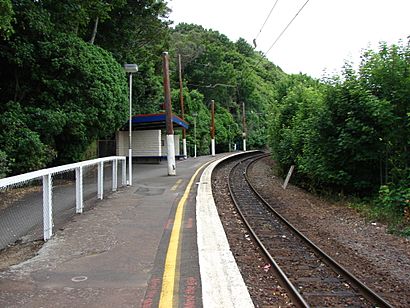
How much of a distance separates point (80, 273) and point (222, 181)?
1589 cm

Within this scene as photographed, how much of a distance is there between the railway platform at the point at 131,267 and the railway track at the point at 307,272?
2.98 ft

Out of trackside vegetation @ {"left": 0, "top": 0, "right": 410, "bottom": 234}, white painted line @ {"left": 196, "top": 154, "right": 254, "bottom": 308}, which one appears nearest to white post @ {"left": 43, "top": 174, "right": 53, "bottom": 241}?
white painted line @ {"left": 196, "top": 154, "right": 254, "bottom": 308}

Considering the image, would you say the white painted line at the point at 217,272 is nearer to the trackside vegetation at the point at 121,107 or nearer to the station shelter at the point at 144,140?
the trackside vegetation at the point at 121,107

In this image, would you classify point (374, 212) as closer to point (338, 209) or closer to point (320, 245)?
point (338, 209)

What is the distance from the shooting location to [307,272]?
21.2 feet

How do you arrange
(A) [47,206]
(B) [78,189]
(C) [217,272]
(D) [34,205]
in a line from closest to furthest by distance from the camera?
(C) [217,272]
(A) [47,206]
(D) [34,205]
(B) [78,189]

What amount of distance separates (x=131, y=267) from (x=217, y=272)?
1.12m

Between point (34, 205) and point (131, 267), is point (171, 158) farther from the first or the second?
point (131, 267)

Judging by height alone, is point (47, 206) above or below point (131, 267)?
above

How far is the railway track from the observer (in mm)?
5160

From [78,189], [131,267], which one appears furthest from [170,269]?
[78,189]

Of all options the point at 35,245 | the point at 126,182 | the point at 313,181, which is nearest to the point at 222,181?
the point at 313,181

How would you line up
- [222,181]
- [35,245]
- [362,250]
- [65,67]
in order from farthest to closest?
[222,181], [65,67], [362,250], [35,245]

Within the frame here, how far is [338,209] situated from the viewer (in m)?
12.9
